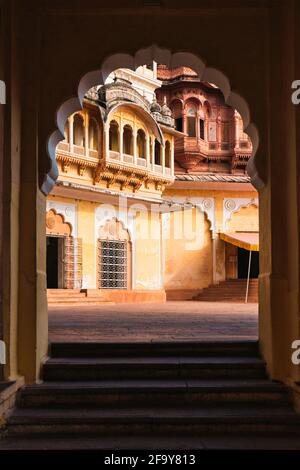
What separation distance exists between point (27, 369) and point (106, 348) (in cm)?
82

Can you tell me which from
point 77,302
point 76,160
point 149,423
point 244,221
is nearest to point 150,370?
point 149,423

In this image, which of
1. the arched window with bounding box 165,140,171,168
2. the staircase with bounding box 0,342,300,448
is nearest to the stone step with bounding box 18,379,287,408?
the staircase with bounding box 0,342,300,448

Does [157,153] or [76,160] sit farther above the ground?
[157,153]

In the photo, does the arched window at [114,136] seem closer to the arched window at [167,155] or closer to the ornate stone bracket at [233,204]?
the arched window at [167,155]

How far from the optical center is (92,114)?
15641 mm

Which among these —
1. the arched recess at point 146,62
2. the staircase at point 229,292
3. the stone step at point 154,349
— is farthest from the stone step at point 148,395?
the staircase at point 229,292

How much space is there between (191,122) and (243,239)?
5230 millimetres

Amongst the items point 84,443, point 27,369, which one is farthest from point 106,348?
point 84,443

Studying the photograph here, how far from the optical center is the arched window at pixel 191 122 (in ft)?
68.2

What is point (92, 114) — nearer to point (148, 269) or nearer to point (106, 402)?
point (148, 269)

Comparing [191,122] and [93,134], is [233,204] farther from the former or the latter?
[93,134]

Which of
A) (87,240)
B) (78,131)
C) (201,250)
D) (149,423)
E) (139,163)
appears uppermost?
(78,131)

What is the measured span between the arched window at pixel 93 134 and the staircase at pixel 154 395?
11.7 m

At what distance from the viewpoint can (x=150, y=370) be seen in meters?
4.32
